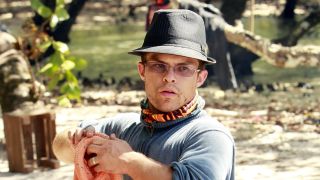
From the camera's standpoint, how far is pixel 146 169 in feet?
5.87

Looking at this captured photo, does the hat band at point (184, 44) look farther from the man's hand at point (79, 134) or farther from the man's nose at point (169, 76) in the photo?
the man's hand at point (79, 134)

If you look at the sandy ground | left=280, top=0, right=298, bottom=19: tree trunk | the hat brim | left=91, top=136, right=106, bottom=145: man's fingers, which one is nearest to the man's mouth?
the hat brim

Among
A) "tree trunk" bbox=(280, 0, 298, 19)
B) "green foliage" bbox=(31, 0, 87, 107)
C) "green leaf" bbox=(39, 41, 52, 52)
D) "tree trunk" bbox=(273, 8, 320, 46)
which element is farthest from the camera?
"tree trunk" bbox=(280, 0, 298, 19)

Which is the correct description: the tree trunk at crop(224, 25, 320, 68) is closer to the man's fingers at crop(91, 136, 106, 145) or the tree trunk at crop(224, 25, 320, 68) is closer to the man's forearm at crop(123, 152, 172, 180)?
the man's fingers at crop(91, 136, 106, 145)

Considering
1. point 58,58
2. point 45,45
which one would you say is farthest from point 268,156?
point 45,45

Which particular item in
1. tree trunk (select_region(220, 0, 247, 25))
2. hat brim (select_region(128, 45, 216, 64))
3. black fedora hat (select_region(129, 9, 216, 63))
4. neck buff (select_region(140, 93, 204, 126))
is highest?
black fedora hat (select_region(129, 9, 216, 63))

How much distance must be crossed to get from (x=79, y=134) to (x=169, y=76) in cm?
40

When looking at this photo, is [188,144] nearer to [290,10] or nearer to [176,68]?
[176,68]

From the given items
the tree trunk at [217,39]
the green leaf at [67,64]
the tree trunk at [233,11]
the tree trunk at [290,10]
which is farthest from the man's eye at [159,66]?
the tree trunk at [290,10]

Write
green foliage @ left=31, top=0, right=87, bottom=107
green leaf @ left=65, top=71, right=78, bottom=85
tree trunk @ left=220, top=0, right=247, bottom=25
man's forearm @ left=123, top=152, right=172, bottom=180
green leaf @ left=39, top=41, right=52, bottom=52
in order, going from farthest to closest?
1. tree trunk @ left=220, top=0, right=247, bottom=25
2. green leaf @ left=65, top=71, right=78, bottom=85
3. green leaf @ left=39, top=41, right=52, bottom=52
4. green foliage @ left=31, top=0, right=87, bottom=107
5. man's forearm @ left=123, top=152, right=172, bottom=180

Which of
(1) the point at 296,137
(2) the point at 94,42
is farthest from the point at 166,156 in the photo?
(2) the point at 94,42

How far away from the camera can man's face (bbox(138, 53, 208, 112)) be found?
79.4 inches

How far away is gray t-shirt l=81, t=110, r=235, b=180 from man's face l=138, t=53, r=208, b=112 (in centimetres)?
7

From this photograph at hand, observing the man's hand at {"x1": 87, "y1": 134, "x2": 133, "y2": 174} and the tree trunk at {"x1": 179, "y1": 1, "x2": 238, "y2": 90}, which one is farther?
the tree trunk at {"x1": 179, "y1": 1, "x2": 238, "y2": 90}
